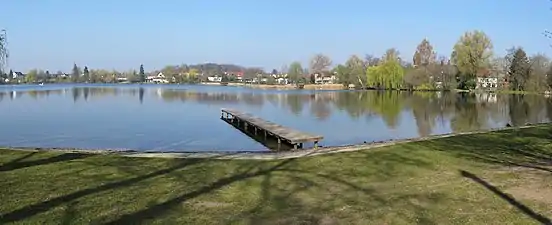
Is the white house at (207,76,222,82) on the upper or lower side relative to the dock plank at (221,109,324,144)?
upper

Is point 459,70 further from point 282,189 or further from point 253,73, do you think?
point 253,73

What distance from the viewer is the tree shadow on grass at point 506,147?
10328mm

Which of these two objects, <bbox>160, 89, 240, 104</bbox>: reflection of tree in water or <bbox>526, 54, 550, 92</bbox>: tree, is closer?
<bbox>160, 89, 240, 104</bbox>: reflection of tree in water

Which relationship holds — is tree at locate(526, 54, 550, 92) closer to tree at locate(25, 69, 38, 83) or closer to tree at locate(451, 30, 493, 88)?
tree at locate(451, 30, 493, 88)

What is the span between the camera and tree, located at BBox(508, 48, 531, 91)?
7019 centimetres

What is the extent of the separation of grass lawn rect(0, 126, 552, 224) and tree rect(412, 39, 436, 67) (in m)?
Result: 86.4

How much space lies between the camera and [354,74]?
107 meters

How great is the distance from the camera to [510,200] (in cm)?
675

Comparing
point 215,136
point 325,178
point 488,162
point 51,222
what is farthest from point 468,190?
point 215,136

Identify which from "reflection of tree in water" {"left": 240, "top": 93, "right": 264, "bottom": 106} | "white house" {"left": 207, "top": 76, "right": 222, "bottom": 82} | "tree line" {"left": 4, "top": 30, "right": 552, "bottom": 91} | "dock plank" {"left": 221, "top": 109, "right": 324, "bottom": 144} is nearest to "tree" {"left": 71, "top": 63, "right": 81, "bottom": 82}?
"white house" {"left": 207, "top": 76, "right": 222, "bottom": 82}

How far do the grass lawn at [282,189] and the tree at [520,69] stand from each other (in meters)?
66.4

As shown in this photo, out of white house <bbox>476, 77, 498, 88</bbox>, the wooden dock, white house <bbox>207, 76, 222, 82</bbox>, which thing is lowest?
the wooden dock

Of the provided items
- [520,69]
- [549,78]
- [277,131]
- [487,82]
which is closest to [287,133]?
A: [277,131]

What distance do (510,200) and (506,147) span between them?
6.75 metres
